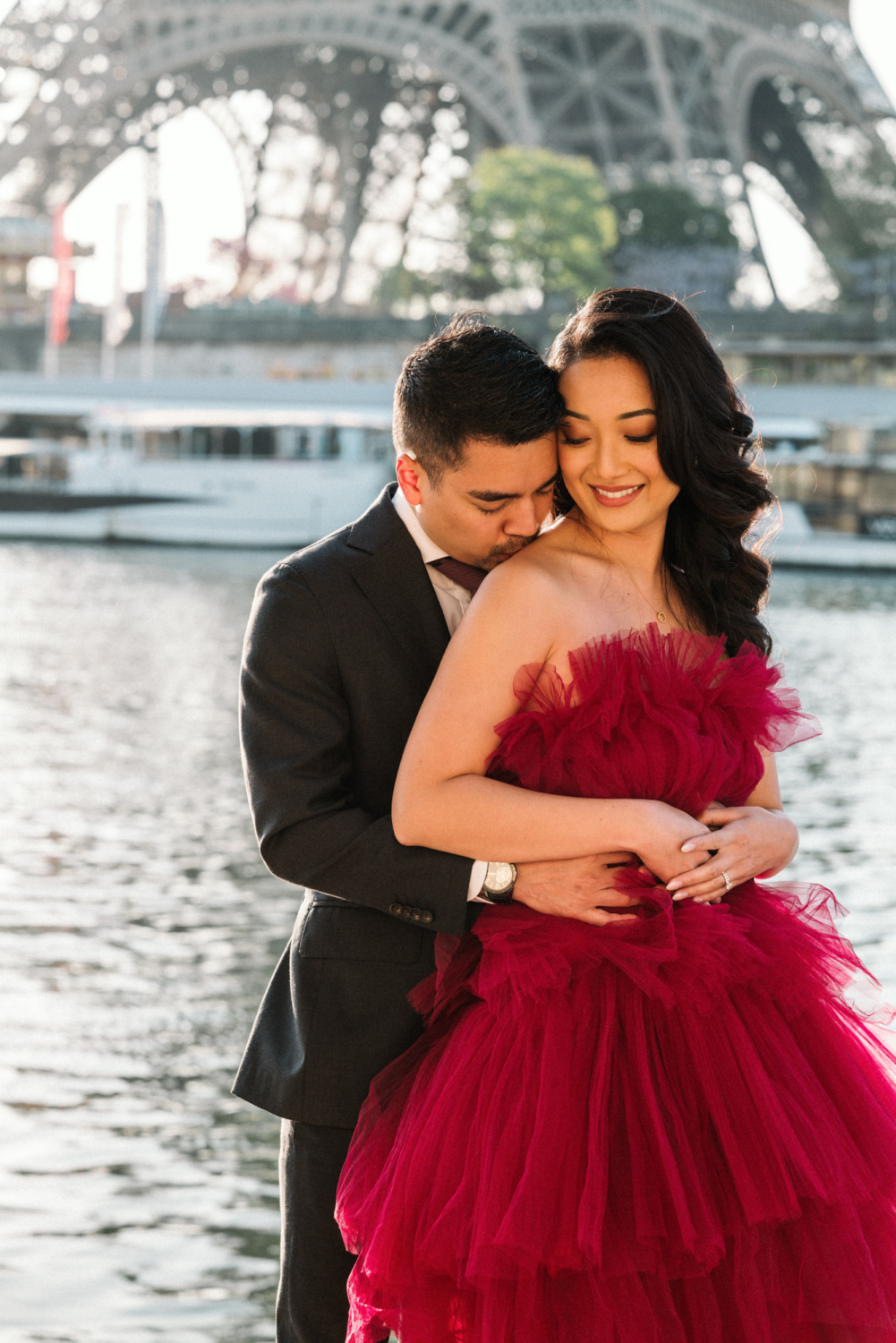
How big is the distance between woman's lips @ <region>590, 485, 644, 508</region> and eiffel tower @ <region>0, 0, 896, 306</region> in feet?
122

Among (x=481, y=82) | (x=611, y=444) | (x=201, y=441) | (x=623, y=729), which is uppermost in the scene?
(x=481, y=82)

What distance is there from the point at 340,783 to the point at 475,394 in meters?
0.52

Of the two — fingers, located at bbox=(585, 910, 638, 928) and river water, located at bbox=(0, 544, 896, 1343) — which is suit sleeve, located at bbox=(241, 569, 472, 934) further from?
river water, located at bbox=(0, 544, 896, 1343)

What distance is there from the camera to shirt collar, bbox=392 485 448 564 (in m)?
2.07

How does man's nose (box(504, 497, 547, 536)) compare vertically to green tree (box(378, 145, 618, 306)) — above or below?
below

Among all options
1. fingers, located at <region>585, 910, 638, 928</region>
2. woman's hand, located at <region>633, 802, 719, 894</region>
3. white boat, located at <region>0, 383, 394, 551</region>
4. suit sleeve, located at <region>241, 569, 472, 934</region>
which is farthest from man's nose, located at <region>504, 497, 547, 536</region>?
white boat, located at <region>0, 383, 394, 551</region>

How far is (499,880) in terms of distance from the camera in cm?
192

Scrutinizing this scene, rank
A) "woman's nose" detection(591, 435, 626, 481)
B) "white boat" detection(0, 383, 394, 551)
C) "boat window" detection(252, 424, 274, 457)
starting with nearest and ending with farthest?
"woman's nose" detection(591, 435, 626, 481), "white boat" detection(0, 383, 394, 551), "boat window" detection(252, 424, 274, 457)

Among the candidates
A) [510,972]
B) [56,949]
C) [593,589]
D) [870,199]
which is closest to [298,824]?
[510,972]

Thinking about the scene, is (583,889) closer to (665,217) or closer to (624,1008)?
(624,1008)

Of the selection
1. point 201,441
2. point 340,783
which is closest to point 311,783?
point 340,783

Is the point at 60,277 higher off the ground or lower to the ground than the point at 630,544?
higher

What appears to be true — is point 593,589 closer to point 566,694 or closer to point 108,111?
point 566,694

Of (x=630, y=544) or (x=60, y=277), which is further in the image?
(x=60, y=277)
